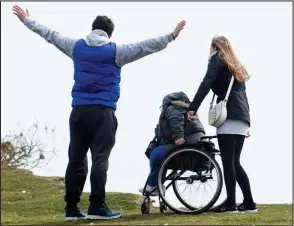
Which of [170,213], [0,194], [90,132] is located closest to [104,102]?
[90,132]

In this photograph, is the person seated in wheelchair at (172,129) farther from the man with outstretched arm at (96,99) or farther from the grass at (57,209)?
the man with outstretched arm at (96,99)

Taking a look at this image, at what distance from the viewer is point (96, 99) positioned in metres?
6.89

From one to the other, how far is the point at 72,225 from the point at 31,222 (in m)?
0.80

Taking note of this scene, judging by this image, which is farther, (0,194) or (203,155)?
(0,194)

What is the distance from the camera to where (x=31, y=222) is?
738 cm

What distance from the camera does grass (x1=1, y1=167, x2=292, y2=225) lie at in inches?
263

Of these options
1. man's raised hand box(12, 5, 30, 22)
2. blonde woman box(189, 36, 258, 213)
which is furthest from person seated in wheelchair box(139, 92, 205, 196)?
man's raised hand box(12, 5, 30, 22)

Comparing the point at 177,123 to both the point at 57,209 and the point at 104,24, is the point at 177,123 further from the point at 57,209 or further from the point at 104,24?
the point at 57,209

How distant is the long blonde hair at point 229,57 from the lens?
729 centimetres

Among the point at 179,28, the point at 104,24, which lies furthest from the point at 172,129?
the point at 104,24

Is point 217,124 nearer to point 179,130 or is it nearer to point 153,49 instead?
point 179,130

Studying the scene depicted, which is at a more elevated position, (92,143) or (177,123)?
(177,123)

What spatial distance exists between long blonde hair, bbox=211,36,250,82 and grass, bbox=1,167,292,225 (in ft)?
4.67

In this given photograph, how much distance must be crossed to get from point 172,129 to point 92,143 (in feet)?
3.25
